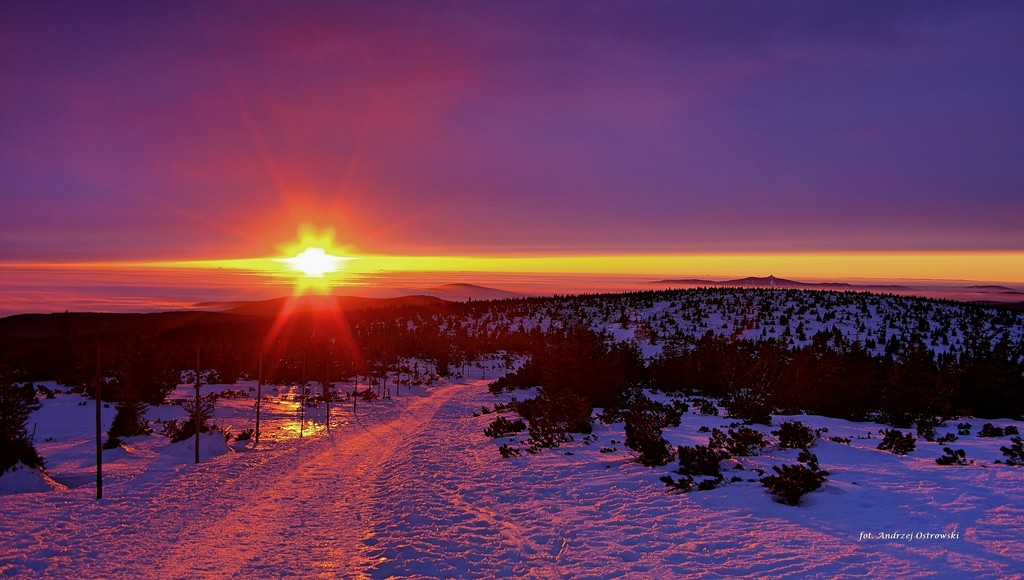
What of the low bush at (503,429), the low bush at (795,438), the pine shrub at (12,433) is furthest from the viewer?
the low bush at (503,429)

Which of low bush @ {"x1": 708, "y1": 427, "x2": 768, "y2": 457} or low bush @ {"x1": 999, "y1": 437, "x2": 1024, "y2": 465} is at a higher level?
low bush @ {"x1": 999, "y1": 437, "x2": 1024, "y2": 465}

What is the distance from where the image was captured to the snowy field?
8.80 m

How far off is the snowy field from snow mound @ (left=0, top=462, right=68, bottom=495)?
8cm

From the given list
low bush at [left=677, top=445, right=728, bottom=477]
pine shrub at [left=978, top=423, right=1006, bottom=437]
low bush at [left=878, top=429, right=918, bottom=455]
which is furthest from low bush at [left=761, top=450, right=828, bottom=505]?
pine shrub at [left=978, top=423, right=1006, bottom=437]

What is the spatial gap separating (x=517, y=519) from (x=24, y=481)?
14206 millimetres

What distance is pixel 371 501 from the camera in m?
14.5

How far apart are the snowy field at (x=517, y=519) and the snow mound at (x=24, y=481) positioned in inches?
3.2

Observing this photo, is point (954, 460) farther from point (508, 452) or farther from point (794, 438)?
point (508, 452)

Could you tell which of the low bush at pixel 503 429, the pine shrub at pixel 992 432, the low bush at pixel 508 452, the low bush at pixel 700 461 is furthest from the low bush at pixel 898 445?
the low bush at pixel 503 429

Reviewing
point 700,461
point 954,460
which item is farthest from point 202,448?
point 954,460

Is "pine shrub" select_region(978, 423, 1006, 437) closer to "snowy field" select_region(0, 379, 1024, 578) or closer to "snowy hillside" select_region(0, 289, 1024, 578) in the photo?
"snowy hillside" select_region(0, 289, 1024, 578)

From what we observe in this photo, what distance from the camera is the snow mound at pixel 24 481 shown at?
1444cm

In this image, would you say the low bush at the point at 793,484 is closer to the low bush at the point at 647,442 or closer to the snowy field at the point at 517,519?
the snowy field at the point at 517,519

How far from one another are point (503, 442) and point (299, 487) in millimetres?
8711
